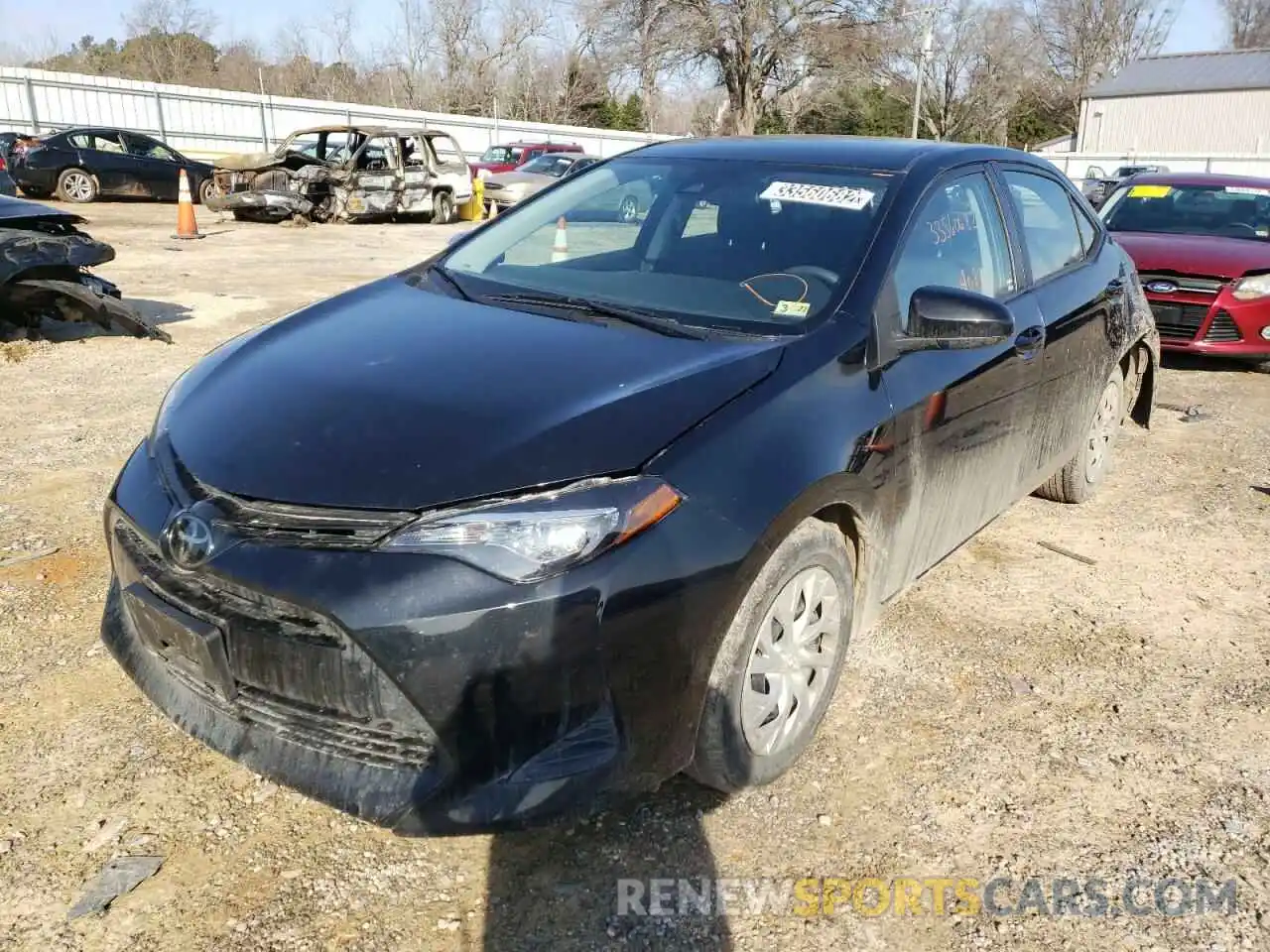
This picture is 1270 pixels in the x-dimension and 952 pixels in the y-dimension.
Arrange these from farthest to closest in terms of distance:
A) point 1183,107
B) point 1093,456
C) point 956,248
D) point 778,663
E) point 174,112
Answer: point 1183,107, point 174,112, point 1093,456, point 956,248, point 778,663

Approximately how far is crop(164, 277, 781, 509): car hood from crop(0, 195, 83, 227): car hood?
5.70 meters

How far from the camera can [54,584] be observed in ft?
12.3

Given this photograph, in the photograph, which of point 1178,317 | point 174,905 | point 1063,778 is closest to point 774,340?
point 1063,778

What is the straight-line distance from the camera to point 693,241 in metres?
3.41

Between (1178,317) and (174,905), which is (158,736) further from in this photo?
(1178,317)

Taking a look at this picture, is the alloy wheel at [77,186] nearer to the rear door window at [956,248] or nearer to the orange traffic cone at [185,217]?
the orange traffic cone at [185,217]

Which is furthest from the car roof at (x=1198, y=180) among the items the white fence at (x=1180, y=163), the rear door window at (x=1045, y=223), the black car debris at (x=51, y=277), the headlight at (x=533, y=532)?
the white fence at (x=1180, y=163)

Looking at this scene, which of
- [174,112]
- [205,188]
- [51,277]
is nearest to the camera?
[51,277]

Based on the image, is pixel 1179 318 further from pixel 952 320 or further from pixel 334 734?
pixel 334 734

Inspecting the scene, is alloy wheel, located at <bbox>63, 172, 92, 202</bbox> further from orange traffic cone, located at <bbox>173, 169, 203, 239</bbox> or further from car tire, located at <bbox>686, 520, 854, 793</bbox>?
car tire, located at <bbox>686, 520, 854, 793</bbox>

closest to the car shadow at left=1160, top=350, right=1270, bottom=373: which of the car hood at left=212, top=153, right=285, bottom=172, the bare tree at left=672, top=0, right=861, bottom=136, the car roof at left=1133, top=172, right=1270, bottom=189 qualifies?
the car roof at left=1133, top=172, right=1270, bottom=189

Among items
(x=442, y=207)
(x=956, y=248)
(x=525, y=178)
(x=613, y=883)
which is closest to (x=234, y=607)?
(x=613, y=883)

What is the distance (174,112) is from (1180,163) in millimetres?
35252

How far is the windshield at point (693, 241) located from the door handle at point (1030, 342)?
778 mm
